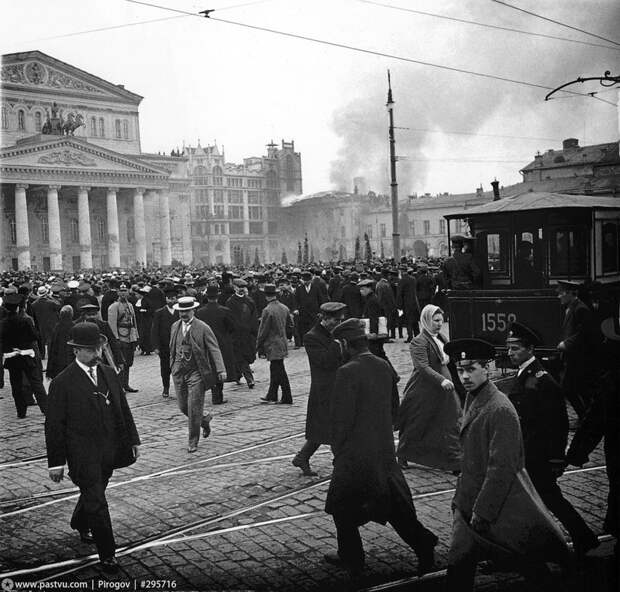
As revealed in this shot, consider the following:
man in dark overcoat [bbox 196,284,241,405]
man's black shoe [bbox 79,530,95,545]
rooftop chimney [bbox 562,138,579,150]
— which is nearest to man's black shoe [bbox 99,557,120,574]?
man's black shoe [bbox 79,530,95,545]

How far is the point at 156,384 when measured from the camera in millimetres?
13648

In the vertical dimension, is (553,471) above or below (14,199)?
below

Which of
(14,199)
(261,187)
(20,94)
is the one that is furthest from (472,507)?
(261,187)

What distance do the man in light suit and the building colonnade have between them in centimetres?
4532

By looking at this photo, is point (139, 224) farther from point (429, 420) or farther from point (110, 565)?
point (110, 565)

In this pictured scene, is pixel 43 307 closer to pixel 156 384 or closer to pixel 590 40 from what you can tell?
pixel 156 384

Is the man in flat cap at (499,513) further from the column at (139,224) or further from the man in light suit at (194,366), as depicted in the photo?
the column at (139,224)

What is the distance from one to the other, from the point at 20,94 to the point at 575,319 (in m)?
43.5

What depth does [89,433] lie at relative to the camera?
5.00 metres

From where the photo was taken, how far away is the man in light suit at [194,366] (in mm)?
8109

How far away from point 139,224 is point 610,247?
53476mm

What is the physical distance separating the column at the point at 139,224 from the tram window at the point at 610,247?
52516mm

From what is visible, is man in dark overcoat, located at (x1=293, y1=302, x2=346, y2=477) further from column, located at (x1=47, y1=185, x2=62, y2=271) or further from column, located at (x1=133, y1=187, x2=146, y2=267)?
column, located at (x1=133, y1=187, x2=146, y2=267)

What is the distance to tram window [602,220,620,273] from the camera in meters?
11.3
